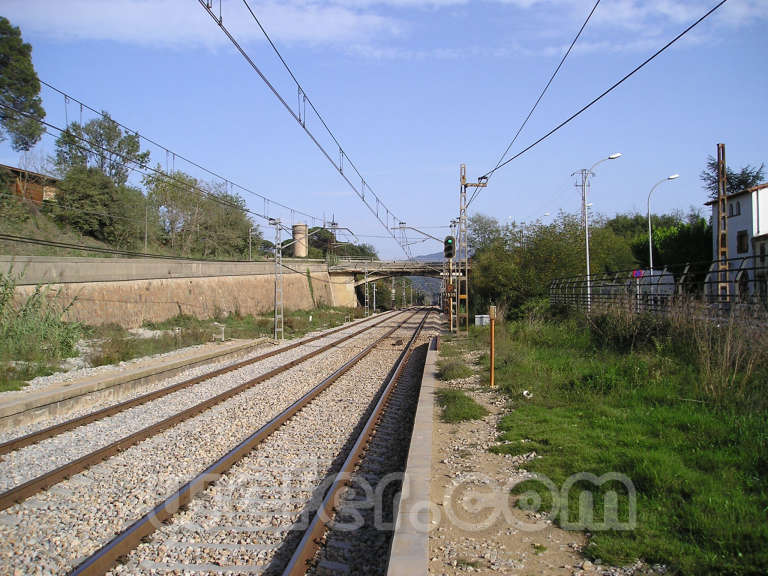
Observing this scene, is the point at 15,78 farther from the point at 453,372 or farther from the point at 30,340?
the point at 453,372

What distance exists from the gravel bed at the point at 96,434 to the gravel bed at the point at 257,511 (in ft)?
8.37

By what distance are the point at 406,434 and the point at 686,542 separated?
581 centimetres

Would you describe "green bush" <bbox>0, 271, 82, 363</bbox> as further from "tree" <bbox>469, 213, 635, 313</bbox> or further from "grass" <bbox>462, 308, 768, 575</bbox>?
"tree" <bbox>469, 213, 635, 313</bbox>

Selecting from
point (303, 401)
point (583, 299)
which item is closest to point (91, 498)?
point (303, 401)

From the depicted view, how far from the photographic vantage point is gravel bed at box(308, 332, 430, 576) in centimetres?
520

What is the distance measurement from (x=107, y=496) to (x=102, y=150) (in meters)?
44.1

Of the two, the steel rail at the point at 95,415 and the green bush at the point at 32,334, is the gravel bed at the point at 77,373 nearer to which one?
the green bush at the point at 32,334

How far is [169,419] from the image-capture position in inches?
411

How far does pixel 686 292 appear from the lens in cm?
1473

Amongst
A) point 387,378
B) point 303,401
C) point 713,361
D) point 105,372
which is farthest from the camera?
point 387,378

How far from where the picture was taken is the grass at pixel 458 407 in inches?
394

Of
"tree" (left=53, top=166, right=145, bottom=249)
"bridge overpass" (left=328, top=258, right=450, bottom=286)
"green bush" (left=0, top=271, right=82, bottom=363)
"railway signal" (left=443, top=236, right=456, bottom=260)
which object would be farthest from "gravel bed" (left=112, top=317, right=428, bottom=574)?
"bridge overpass" (left=328, top=258, right=450, bottom=286)

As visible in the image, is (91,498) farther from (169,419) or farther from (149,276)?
(149,276)

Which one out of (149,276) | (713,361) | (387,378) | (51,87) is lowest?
(387,378)
